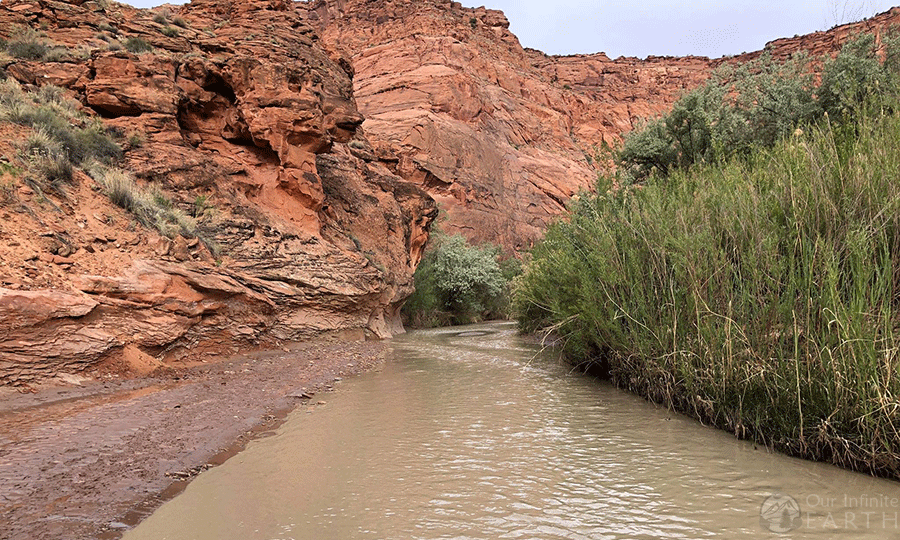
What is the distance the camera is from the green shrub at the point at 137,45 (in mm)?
13648

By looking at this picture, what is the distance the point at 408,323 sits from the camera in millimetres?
26000

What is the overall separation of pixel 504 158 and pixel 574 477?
4228 cm

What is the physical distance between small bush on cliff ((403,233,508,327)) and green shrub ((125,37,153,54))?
1546 cm

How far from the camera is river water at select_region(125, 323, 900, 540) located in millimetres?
3127

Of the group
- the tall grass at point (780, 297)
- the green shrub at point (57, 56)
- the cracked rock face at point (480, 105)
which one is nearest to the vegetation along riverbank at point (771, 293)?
the tall grass at point (780, 297)

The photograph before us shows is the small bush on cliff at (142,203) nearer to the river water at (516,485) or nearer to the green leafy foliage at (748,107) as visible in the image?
the river water at (516,485)

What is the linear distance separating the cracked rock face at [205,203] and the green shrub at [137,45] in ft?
0.81

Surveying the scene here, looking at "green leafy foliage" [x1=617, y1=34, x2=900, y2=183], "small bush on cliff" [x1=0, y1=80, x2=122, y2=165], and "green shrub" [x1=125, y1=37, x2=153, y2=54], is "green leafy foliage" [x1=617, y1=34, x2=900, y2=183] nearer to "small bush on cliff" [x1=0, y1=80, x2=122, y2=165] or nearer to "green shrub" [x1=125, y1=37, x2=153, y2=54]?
"small bush on cliff" [x1=0, y1=80, x2=122, y2=165]

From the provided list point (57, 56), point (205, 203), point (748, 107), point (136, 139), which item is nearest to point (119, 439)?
point (205, 203)

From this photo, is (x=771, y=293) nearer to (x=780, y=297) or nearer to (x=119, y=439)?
(x=780, y=297)

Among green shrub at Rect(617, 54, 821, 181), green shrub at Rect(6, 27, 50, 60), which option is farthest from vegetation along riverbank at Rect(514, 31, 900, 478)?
green shrub at Rect(6, 27, 50, 60)

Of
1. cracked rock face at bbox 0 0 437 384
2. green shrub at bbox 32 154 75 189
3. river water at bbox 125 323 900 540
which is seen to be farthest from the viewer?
green shrub at bbox 32 154 75 189

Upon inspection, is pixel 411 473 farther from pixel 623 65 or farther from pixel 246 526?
pixel 623 65

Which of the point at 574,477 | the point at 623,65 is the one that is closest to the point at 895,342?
the point at 574,477
